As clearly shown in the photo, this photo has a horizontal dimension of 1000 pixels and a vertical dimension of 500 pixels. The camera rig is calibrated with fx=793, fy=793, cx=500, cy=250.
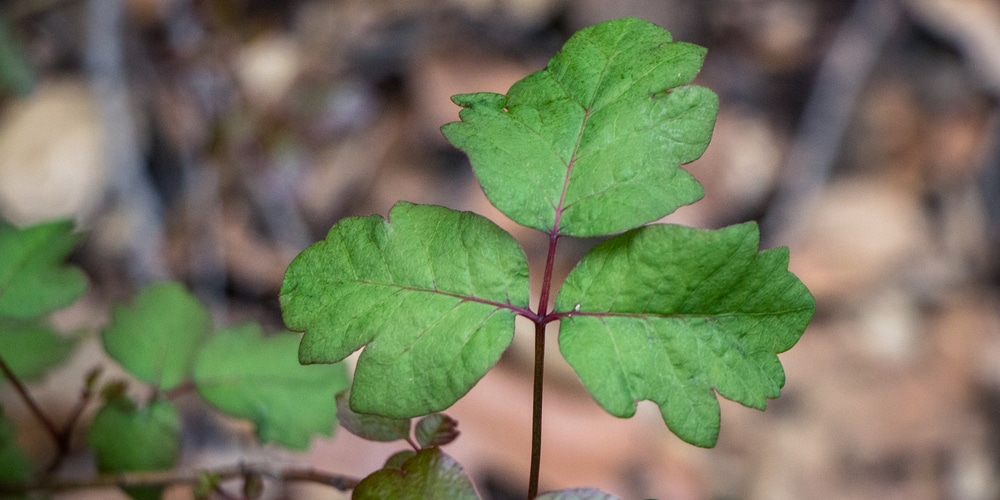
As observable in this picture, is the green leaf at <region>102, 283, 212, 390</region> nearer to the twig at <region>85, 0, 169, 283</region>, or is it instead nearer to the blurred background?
the blurred background

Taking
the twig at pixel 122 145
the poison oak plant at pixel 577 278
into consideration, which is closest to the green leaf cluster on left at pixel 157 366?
the poison oak plant at pixel 577 278

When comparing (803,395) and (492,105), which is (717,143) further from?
(492,105)

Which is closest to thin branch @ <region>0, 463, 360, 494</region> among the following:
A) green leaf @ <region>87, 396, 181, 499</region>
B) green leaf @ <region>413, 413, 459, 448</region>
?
green leaf @ <region>87, 396, 181, 499</region>

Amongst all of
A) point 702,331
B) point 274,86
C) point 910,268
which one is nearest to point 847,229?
point 910,268

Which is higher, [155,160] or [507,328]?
[155,160]

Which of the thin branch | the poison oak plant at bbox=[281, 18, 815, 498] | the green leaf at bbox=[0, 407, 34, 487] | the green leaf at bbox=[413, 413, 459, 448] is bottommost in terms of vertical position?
the green leaf at bbox=[0, 407, 34, 487]

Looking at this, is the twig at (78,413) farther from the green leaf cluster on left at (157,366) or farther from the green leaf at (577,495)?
the green leaf at (577,495)

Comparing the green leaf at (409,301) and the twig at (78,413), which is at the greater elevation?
the green leaf at (409,301)
